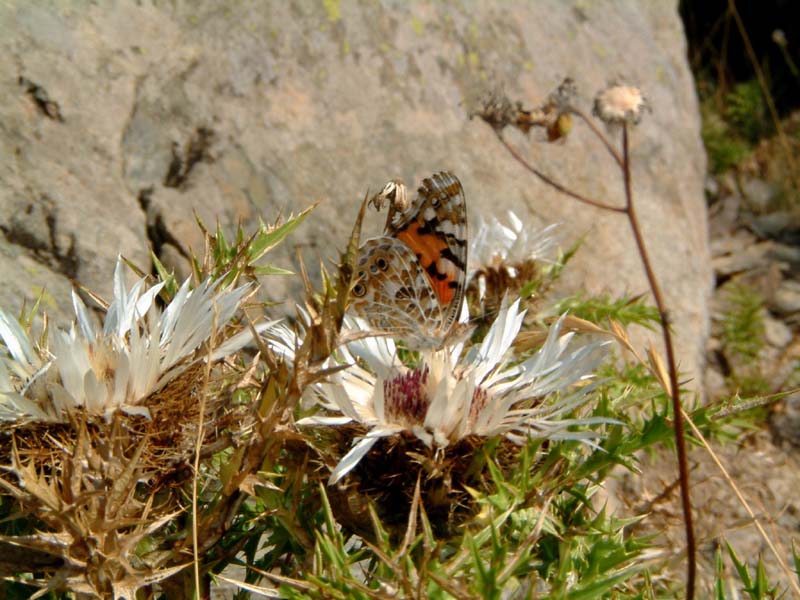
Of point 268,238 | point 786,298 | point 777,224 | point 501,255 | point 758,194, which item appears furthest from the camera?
point 758,194

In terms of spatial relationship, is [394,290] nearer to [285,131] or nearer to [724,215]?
[285,131]

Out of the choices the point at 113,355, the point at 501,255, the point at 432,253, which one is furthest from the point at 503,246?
the point at 113,355

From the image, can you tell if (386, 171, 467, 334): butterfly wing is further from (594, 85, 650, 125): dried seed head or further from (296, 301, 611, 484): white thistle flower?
Result: (594, 85, 650, 125): dried seed head

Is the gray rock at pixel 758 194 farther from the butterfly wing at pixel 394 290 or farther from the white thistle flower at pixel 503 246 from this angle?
the butterfly wing at pixel 394 290

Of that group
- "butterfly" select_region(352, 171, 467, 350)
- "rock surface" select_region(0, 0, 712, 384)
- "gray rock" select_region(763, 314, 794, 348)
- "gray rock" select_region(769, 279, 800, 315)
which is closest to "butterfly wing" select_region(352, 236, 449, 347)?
"butterfly" select_region(352, 171, 467, 350)

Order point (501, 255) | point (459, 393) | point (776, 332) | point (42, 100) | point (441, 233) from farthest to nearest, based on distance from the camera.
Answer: point (776, 332) < point (42, 100) < point (501, 255) < point (441, 233) < point (459, 393)

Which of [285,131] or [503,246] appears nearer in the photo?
[503,246]
